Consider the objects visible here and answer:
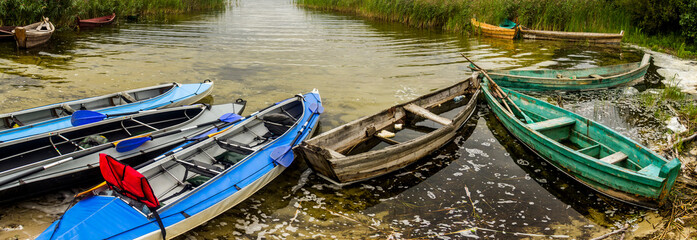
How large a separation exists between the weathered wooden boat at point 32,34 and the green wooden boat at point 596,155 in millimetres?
18777

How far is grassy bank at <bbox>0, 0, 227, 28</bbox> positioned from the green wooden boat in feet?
70.0

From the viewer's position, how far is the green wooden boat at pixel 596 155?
6.79 m

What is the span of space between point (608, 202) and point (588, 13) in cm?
2095

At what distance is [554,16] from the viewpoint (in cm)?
2484

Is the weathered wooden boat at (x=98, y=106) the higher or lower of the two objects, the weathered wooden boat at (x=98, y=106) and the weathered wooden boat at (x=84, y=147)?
the higher

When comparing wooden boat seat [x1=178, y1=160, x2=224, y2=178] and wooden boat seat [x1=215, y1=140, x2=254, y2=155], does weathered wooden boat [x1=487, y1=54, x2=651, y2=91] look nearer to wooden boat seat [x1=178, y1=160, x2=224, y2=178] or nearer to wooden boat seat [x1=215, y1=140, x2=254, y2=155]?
wooden boat seat [x1=215, y1=140, x2=254, y2=155]

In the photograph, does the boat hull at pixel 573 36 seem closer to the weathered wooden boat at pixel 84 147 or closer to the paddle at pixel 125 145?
the weathered wooden boat at pixel 84 147

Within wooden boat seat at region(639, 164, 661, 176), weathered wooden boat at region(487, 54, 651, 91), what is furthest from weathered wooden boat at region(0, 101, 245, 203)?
weathered wooden boat at region(487, 54, 651, 91)

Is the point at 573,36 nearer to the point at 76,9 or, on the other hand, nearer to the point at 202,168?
the point at 202,168

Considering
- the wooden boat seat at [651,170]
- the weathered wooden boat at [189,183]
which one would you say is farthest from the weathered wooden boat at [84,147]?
the wooden boat seat at [651,170]

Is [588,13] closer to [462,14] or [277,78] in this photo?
[462,14]

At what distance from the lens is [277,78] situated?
51.3 feet

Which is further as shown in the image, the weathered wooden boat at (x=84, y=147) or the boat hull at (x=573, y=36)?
the boat hull at (x=573, y=36)

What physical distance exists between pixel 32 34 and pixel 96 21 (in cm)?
693
